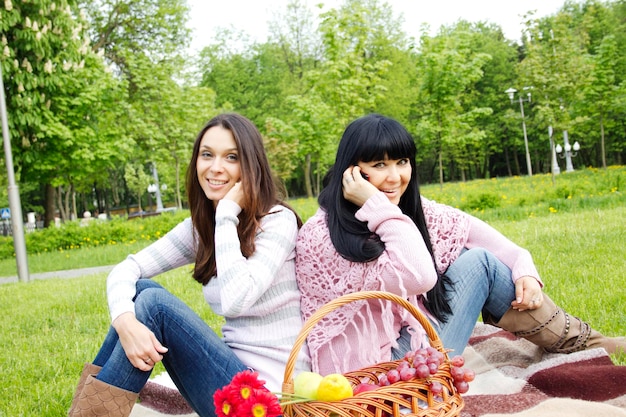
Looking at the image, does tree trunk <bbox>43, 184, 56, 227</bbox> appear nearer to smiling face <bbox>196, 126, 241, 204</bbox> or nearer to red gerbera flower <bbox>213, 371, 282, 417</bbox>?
smiling face <bbox>196, 126, 241, 204</bbox>

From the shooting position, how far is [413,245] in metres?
2.16

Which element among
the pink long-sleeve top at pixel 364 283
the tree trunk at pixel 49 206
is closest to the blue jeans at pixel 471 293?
the pink long-sleeve top at pixel 364 283

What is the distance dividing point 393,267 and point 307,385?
0.63m

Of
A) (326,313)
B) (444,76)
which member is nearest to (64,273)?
(326,313)

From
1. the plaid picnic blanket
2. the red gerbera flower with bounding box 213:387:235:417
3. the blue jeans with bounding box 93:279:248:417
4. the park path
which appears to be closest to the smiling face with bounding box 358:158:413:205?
the blue jeans with bounding box 93:279:248:417

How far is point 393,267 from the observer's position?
7.02 ft

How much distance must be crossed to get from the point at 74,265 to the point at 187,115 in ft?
31.0

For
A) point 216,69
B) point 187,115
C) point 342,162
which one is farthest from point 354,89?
point 216,69

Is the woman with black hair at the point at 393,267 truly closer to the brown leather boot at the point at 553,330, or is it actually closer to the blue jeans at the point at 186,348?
the brown leather boot at the point at 553,330

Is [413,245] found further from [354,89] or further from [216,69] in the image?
[216,69]

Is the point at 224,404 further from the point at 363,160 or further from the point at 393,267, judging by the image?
the point at 363,160

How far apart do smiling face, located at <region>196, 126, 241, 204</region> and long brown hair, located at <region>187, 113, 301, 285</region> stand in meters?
0.04

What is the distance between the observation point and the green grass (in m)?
3.47

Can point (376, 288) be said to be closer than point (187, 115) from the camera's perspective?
Yes
